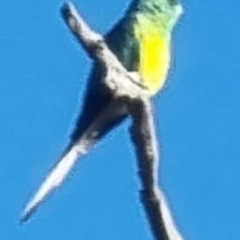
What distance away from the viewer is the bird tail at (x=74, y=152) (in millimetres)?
2227

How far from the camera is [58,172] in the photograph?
2309 millimetres

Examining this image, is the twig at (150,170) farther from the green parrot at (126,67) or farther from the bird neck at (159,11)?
the bird neck at (159,11)

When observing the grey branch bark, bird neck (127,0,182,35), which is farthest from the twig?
bird neck (127,0,182,35)

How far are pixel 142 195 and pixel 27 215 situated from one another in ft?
0.90

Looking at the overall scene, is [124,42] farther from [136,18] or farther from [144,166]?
[144,166]

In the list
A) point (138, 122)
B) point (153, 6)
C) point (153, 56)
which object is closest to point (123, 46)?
point (153, 56)

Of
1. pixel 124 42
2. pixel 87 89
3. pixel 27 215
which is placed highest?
pixel 124 42

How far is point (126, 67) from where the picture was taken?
2.55m

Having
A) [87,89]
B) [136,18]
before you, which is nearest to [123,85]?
[87,89]

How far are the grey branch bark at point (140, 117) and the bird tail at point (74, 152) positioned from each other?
0.09 metres

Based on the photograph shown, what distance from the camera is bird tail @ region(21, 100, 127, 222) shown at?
223cm

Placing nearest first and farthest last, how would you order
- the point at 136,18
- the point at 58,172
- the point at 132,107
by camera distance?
the point at 132,107 < the point at 58,172 < the point at 136,18

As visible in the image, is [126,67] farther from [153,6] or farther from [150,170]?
[150,170]

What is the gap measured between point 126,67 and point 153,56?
3.6 inches
